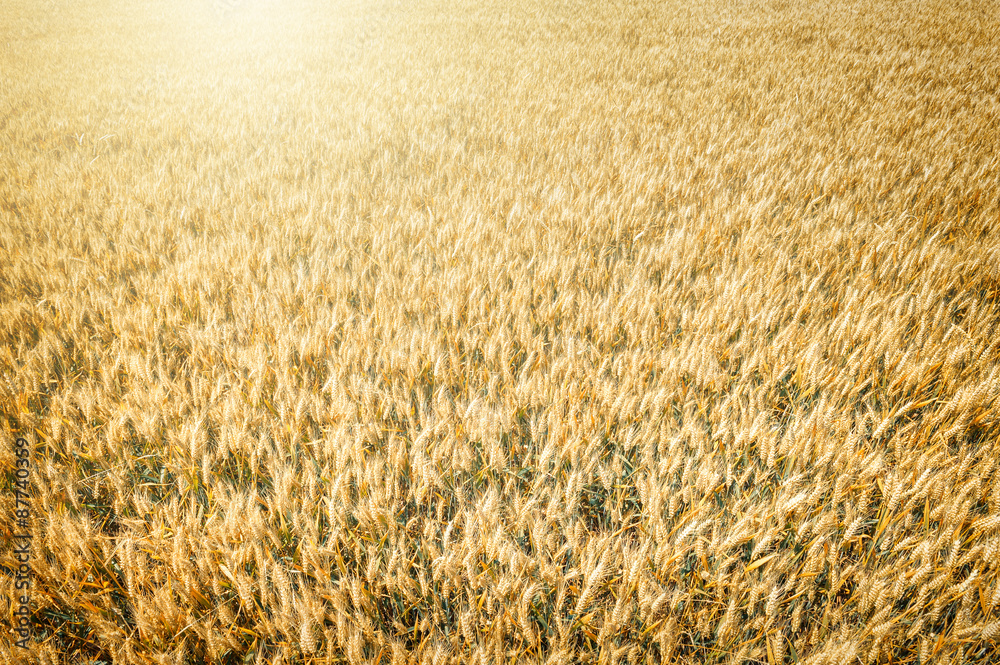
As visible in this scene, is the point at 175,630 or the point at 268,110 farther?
the point at 268,110

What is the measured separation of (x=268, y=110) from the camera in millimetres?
4707

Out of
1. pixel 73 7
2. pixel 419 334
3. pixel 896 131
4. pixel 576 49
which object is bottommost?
pixel 419 334

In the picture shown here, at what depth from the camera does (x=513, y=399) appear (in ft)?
4.25

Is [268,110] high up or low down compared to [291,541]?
up

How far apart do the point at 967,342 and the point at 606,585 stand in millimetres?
1436

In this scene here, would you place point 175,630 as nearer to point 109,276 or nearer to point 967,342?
point 109,276

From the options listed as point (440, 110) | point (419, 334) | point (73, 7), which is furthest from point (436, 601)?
point (73, 7)

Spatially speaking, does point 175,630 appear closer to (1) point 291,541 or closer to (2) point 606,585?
(1) point 291,541

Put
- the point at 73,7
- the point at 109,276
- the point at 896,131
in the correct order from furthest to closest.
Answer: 1. the point at 73,7
2. the point at 896,131
3. the point at 109,276

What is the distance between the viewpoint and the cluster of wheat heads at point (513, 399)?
904 millimetres

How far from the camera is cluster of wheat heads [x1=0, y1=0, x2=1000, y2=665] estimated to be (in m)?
0.90

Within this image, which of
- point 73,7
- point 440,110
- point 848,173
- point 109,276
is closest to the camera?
point 109,276

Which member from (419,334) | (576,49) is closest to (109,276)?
(419,334)

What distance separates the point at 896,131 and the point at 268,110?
233 inches
